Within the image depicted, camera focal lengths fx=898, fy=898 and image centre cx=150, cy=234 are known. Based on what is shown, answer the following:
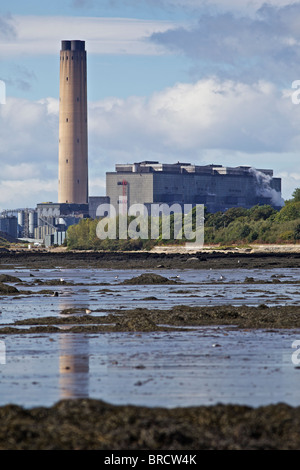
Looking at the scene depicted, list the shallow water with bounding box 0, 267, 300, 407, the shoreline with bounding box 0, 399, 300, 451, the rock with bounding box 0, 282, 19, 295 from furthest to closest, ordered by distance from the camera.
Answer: the rock with bounding box 0, 282, 19, 295
the shallow water with bounding box 0, 267, 300, 407
the shoreline with bounding box 0, 399, 300, 451

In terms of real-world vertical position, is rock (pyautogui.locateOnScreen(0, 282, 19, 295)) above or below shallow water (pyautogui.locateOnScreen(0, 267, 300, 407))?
above

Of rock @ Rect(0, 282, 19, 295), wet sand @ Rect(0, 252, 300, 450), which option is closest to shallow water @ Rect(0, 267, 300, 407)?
wet sand @ Rect(0, 252, 300, 450)

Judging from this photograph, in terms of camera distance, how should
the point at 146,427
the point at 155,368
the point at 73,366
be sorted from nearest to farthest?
the point at 146,427
the point at 155,368
the point at 73,366

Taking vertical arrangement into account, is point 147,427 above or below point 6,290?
below

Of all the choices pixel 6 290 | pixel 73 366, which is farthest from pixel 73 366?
pixel 6 290

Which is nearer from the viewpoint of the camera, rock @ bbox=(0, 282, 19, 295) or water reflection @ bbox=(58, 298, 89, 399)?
water reflection @ bbox=(58, 298, 89, 399)

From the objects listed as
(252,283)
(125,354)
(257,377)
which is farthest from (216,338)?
(252,283)

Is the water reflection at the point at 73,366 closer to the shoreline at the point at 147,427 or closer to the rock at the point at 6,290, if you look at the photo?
the shoreline at the point at 147,427

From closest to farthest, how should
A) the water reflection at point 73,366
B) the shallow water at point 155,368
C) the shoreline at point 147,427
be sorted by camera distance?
the shoreline at point 147,427 → the shallow water at point 155,368 → the water reflection at point 73,366

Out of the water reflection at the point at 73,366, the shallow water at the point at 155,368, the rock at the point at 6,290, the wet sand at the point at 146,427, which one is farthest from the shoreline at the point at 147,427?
the rock at the point at 6,290

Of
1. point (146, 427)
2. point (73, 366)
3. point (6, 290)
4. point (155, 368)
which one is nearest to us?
point (146, 427)

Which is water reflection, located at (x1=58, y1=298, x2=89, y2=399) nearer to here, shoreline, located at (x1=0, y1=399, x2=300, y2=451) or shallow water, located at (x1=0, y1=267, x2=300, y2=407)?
shallow water, located at (x1=0, y1=267, x2=300, y2=407)

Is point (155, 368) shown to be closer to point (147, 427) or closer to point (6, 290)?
point (147, 427)
